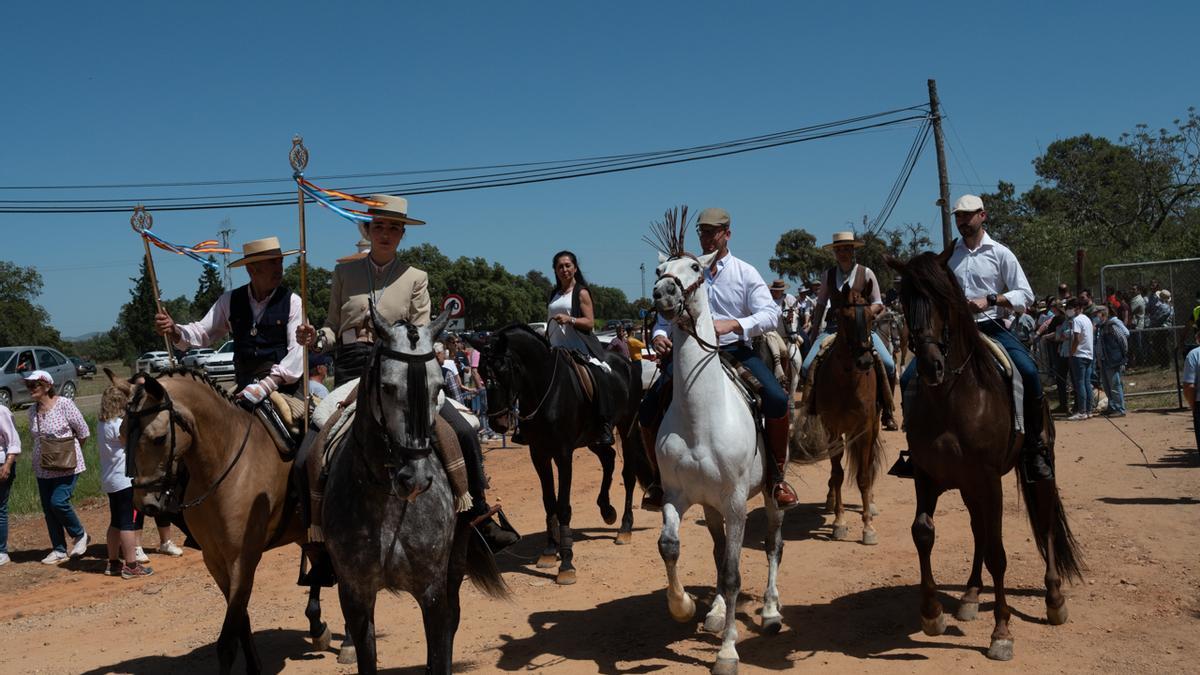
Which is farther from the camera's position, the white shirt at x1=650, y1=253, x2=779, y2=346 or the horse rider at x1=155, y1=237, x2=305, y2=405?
the white shirt at x1=650, y1=253, x2=779, y2=346

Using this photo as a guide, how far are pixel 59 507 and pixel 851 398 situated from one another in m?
9.68

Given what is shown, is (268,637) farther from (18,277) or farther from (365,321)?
(18,277)

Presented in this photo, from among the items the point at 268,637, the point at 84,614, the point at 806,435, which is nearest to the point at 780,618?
the point at 806,435

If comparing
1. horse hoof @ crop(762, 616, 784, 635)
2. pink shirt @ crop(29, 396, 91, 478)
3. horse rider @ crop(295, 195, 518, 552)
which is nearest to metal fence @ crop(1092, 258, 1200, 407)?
horse hoof @ crop(762, 616, 784, 635)

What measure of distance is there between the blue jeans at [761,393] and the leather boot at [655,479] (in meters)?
0.18

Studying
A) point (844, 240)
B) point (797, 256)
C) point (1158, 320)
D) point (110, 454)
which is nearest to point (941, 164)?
point (1158, 320)

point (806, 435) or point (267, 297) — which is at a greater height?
point (267, 297)

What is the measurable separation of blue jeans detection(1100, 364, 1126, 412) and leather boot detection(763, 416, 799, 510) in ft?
44.1

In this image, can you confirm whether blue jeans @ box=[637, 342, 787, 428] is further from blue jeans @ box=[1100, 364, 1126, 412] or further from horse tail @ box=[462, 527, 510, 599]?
Result: blue jeans @ box=[1100, 364, 1126, 412]

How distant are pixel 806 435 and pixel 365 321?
16.0 ft

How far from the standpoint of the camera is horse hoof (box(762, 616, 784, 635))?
22.0 feet

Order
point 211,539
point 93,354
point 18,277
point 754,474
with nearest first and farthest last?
point 211,539
point 754,474
point 18,277
point 93,354

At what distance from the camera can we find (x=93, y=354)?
9000 cm

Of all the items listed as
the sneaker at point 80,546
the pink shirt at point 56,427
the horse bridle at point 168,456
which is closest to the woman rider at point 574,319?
the horse bridle at point 168,456
